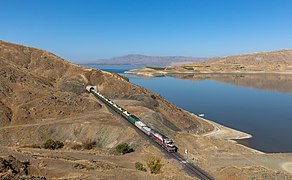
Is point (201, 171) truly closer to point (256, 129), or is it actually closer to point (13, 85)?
point (256, 129)

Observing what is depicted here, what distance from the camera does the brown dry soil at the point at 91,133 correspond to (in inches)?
1281

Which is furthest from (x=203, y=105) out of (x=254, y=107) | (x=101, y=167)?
(x=101, y=167)

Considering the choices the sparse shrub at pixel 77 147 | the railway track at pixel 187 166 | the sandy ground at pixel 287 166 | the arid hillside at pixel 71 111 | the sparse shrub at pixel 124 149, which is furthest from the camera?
the arid hillside at pixel 71 111

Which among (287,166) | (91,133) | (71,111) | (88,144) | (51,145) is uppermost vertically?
(71,111)

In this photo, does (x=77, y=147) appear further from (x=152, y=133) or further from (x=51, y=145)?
(x=152, y=133)

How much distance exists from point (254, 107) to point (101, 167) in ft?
299

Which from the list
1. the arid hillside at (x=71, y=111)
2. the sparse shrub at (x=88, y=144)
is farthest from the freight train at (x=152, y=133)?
the sparse shrub at (x=88, y=144)

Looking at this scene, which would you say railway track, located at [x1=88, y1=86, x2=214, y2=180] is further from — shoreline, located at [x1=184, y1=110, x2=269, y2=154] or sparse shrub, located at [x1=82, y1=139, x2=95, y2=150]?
shoreline, located at [x1=184, y1=110, x2=269, y2=154]

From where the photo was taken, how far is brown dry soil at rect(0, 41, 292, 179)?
3253 cm

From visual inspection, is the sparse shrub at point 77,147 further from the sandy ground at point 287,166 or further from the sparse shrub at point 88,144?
the sandy ground at point 287,166

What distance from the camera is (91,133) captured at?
5562 cm

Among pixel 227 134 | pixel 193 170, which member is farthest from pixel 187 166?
pixel 227 134

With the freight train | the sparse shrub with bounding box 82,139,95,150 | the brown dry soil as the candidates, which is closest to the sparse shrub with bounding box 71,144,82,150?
the sparse shrub with bounding box 82,139,95,150

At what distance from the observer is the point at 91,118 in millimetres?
62094
